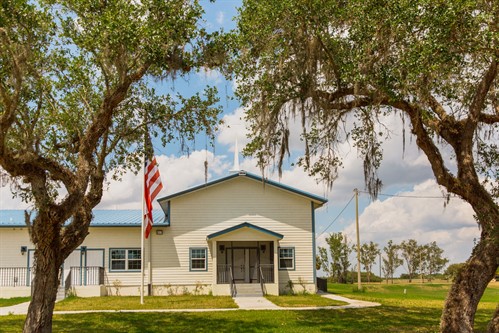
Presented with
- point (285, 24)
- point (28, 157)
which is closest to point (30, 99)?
point (28, 157)

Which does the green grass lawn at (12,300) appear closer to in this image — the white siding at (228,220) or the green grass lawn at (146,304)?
the green grass lawn at (146,304)

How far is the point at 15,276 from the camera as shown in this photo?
76.6ft

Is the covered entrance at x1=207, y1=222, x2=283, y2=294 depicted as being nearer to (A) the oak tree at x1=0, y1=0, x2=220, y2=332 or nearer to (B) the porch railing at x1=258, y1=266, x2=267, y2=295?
(B) the porch railing at x1=258, y1=266, x2=267, y2=295

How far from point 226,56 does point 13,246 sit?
16.9m

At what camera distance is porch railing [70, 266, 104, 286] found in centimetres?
2302

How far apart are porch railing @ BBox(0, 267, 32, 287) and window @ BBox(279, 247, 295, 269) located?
452 inches

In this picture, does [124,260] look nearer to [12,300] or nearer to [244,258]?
[12,300]

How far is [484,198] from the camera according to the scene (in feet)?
35.3

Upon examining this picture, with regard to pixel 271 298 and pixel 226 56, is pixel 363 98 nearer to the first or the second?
pixel 226 56

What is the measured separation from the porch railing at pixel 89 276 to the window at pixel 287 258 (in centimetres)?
823

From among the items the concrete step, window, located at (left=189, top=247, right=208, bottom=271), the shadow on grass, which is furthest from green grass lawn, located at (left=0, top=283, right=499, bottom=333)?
window, located at (left=189, top=247, right=208, bottom=271)

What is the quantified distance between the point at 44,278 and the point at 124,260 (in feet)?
45.3

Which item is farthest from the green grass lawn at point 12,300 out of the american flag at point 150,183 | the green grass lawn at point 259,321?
the american flag at point 150,183

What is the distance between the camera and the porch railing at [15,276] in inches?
915
